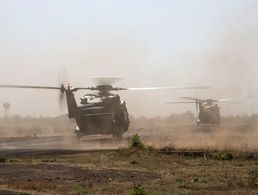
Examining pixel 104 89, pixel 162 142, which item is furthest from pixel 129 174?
pixel 104 89

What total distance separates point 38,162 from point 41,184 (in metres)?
10.6

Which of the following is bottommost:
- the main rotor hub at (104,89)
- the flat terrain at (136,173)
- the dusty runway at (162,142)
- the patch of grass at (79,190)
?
the dusty runway at (162,142)

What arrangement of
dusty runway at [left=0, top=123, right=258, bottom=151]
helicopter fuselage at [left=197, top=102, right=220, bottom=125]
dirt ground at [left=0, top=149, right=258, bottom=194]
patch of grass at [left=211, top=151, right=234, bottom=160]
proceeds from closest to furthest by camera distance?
dirt ground at [left=0, top=149, right=258, bottom=194] → patch of grass at [left=211, top=151, right=234, bottom=160] → dusty runway at [left=0, top=123, right=258, bottom=151] → helicopter fuselage at [left=197, top=102, right=220, bottom=125]

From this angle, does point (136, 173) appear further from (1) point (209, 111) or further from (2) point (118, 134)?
(1) point (209, 111)

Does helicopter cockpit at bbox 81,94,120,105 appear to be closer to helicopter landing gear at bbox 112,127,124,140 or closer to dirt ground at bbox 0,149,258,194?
helicopter landing gear at bbox 112,127,124,140

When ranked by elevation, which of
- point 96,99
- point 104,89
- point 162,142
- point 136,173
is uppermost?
point 104,89

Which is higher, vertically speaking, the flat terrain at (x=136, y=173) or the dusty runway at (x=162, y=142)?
the flat terrain at (x=136, y=173)

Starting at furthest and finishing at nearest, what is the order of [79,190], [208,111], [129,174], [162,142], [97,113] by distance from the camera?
[208,111]
[97,113]
[162,142]
[129,174]
[79,190]

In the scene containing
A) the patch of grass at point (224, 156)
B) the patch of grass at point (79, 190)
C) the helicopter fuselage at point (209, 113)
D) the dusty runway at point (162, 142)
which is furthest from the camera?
the helicopter fuselage at point (209, 113)

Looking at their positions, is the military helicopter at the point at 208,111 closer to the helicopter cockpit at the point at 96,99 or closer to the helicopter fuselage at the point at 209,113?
the helicopter fuselage at the point at 209,113

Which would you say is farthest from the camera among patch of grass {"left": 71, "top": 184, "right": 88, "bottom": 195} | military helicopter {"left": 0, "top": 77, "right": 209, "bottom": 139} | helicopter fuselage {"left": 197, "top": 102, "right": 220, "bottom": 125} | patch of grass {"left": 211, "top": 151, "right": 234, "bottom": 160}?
helicopter fuselage {"left": 197, "top": 102, "right": 220, "bottom": 125}

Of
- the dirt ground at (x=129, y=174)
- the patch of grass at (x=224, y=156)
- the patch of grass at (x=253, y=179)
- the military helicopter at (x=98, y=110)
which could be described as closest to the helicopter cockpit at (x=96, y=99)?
the military helicopter at (x=98, y=110)

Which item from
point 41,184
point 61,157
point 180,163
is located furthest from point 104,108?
point 41,184

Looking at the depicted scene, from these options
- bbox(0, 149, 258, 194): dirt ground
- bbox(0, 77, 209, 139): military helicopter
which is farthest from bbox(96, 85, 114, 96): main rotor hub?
bbox(0, 149, 258, 194): dirt ground
